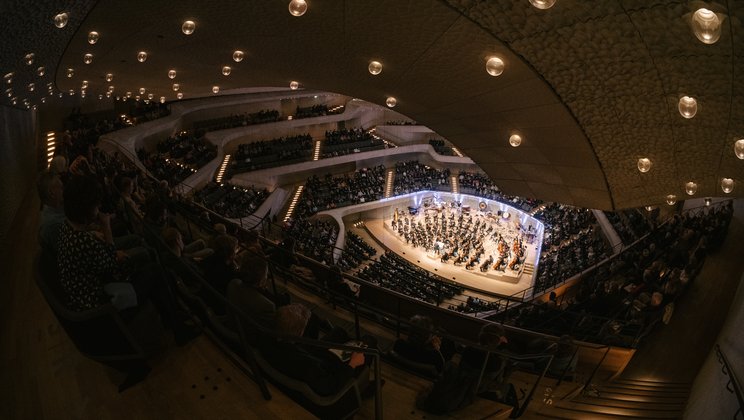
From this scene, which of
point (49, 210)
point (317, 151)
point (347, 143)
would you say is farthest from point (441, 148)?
point (49, 210)

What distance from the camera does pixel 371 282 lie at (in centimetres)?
711

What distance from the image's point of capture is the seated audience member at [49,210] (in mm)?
2662

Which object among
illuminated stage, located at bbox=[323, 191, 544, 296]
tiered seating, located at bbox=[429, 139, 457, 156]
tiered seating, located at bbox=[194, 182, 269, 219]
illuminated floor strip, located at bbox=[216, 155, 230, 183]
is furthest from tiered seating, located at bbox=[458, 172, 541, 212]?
illuminated floor strip, located at bbox=[216, 155, 230, 183]

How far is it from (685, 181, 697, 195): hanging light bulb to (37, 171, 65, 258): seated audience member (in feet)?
25.5

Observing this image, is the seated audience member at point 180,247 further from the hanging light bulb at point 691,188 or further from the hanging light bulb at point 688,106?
the hanging light bulb at point 691,188

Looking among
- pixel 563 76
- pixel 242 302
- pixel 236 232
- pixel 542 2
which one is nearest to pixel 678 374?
pixel 563 76

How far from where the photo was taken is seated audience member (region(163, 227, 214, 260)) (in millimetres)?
3512

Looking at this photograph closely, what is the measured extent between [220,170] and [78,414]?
20744mm

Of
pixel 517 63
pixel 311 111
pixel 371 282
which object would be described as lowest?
pixel 371 282

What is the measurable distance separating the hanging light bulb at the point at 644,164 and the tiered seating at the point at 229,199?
14.5m

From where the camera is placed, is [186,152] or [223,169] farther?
[223,169]

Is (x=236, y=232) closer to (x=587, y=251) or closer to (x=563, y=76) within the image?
(x=563, y=76)

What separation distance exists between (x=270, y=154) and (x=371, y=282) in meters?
18.9

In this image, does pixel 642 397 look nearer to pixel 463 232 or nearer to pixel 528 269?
pixel 528 269
